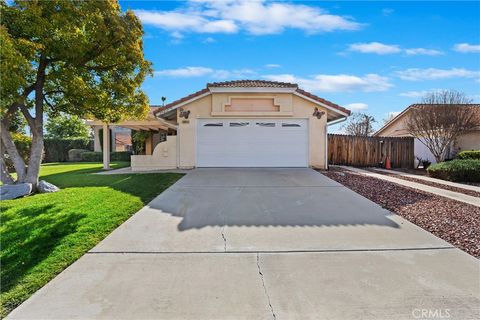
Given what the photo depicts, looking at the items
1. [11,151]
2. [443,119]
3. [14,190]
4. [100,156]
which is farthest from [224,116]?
[100,156]

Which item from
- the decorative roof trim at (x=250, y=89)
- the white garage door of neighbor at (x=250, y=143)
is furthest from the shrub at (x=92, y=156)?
the decorative roof trim at (x=250, y=89)

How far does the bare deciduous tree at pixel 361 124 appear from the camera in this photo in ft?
114

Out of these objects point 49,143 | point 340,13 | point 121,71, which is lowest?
point 49,143

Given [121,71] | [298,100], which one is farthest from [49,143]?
Result: [298,100]

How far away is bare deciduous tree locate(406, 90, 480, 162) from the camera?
16219 millimetres

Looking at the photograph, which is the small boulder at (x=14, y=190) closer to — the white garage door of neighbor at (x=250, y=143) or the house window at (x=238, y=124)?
the white garage door of neighbor at (x=250, y=143)

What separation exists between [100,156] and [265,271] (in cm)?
2481

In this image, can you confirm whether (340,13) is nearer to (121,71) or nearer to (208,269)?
(121,71)

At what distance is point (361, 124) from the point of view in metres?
35.2

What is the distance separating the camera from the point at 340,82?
24.8 metres

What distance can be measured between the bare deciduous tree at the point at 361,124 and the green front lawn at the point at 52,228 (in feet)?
100

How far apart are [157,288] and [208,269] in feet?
2.39

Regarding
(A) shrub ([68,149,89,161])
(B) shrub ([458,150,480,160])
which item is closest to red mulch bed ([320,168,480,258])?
(B) shrub ([458,150,480,160])

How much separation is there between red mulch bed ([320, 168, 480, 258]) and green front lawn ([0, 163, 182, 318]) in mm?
5943
